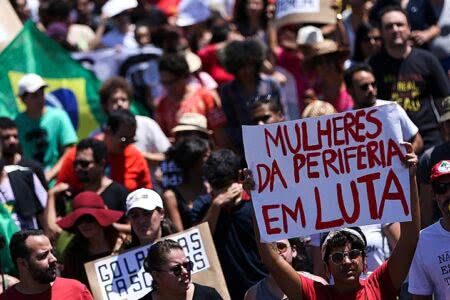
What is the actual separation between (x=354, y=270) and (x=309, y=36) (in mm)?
5396

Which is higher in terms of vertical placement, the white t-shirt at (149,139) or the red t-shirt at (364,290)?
the red t-shirt at (364,290)

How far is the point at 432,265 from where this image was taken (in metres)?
8.64

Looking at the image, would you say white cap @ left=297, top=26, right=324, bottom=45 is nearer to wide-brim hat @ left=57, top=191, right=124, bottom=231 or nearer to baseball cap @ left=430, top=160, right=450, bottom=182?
wide-brim hat @ left=57, top=191, right=124, bottom=231

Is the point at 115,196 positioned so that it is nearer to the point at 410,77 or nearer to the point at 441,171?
the point at 410,77

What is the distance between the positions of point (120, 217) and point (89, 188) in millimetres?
723

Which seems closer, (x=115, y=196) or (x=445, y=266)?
(x=445, y=266)

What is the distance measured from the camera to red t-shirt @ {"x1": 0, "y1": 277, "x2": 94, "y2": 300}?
9219mm

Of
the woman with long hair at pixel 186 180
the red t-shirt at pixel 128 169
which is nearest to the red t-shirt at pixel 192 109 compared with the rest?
the red t-shirt at pixel 128 169

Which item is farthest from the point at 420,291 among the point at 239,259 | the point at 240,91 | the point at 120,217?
the point at 240,91

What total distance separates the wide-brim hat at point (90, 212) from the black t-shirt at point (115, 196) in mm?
317

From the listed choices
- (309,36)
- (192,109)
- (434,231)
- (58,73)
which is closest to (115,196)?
(192,109)

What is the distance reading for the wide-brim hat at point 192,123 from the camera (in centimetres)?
1223

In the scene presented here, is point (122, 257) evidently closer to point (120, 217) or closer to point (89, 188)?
point (120, 217)

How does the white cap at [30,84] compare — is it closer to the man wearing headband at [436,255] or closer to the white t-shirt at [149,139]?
the white t-shirt at [149,139]
